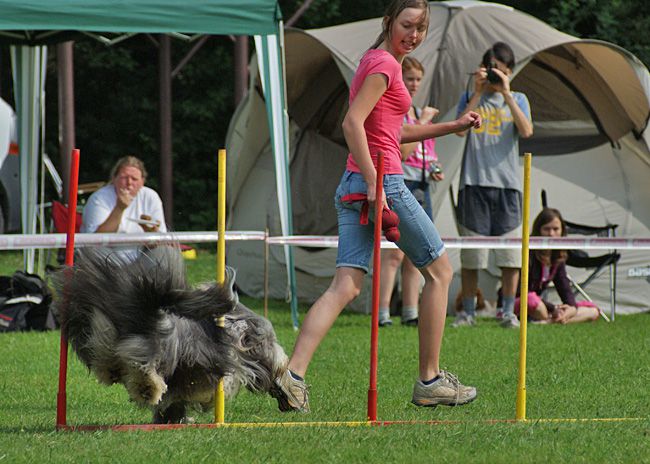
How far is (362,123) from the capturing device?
4895 mm

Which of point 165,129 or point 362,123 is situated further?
point 165,129

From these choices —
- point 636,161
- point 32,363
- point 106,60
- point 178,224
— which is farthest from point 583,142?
point 106,60

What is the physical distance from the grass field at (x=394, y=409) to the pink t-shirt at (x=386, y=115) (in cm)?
92

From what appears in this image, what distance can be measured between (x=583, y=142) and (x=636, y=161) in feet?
1.64

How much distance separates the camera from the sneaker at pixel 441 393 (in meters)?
5.20

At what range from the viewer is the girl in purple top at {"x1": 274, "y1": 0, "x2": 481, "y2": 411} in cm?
491

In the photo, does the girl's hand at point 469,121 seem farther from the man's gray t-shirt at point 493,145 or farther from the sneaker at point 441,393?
the man's gray t-shirt at point 493,145

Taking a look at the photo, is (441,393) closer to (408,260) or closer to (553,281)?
(408,260)

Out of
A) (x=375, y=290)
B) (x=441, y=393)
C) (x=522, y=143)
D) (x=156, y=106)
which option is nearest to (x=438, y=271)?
(x=441, y=393)

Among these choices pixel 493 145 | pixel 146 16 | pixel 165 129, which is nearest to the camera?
pixel 146 16

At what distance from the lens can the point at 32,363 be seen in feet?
23.3

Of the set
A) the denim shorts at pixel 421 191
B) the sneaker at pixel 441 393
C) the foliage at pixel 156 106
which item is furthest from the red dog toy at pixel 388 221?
the foliage at pixel 156 106

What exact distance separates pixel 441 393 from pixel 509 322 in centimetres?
407

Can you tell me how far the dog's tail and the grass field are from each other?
43 centimetres
